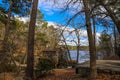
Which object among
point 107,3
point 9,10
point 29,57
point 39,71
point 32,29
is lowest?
point 39,71

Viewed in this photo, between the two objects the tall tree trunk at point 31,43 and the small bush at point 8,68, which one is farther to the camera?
the small bush at point 8,68

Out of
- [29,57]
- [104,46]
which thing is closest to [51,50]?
[104,46]

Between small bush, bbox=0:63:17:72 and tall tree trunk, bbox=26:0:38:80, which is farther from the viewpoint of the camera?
small bush, bbox=0:63:17:72

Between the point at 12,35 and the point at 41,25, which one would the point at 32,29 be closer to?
the point at 12,35

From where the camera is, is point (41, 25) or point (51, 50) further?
point (41, 25)

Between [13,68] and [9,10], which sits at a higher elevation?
[9,10]

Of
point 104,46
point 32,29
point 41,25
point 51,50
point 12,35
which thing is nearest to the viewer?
point 32,29

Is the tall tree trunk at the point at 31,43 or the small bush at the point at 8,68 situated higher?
the tall tree trunk at the point at 31,43

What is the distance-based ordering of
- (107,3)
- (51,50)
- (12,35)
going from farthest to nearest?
(51,50) < (12,35) < (107,3)

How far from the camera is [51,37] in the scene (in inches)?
1548

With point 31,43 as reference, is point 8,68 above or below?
below

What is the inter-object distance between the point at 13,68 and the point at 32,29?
6764 mm

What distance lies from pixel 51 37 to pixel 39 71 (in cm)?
2274

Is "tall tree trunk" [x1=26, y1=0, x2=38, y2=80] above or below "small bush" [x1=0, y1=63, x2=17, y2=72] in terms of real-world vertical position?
above
